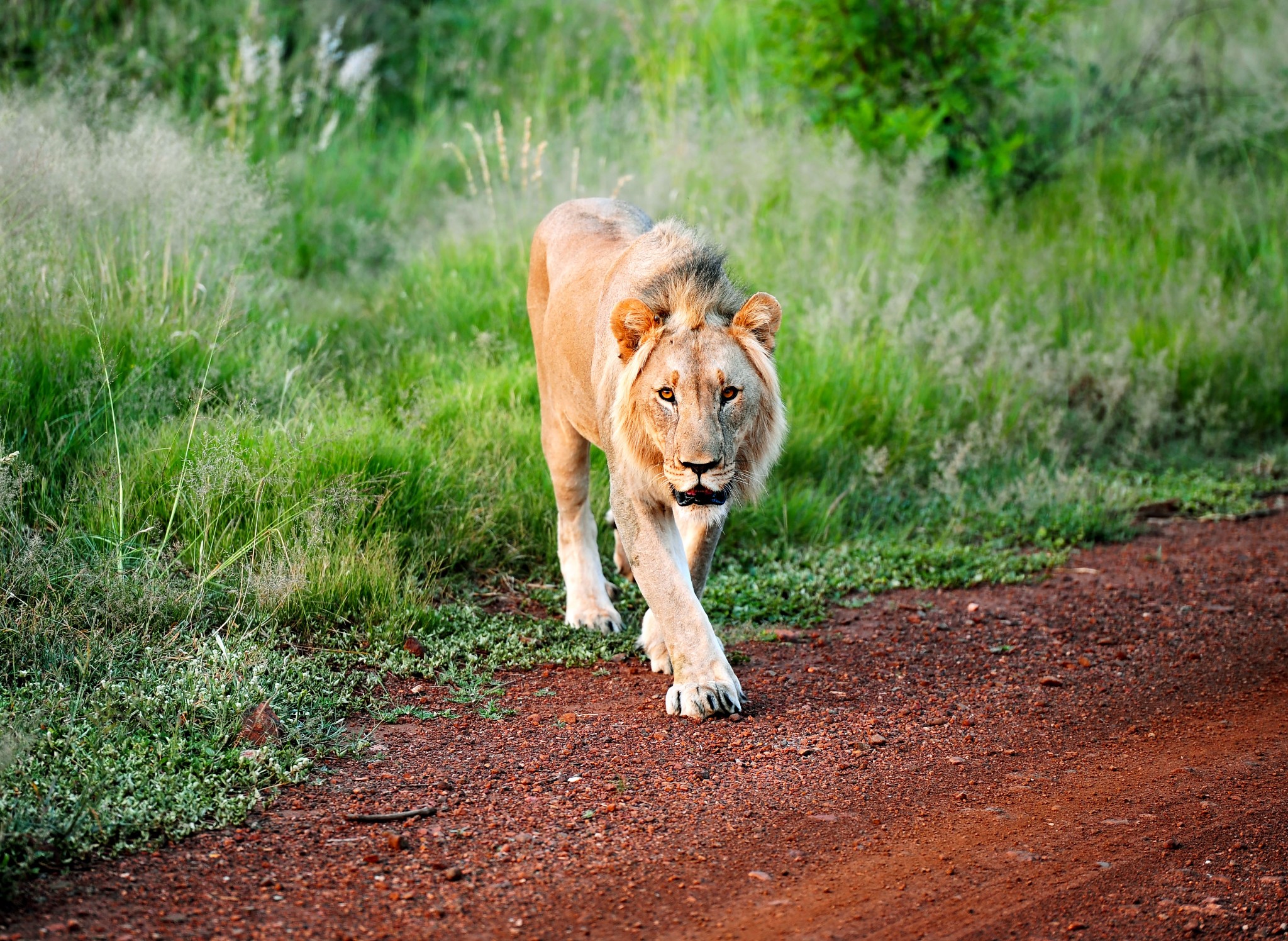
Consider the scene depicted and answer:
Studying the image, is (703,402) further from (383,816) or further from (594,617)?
(383,816)

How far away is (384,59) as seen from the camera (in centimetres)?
1251

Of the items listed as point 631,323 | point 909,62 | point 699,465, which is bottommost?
point 699,465

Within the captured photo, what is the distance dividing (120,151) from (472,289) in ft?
7.19

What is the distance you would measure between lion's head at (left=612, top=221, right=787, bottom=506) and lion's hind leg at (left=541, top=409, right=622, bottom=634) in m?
1.07

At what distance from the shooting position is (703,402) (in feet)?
14.2

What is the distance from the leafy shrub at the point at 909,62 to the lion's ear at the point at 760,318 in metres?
5.66

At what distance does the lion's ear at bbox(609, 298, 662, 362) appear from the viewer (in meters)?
4.48

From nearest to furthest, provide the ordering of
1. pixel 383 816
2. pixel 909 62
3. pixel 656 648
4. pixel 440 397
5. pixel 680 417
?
1. pixel 383 816
2. pixel 680 417
3. pixel 656 648
4. pixel 440 397
5. pixel 909 62

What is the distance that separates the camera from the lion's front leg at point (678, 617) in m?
4.44

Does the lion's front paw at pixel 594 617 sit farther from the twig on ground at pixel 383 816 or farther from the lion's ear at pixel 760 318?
the twig on ground at pixel 383 816

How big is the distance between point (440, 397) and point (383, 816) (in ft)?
11.7

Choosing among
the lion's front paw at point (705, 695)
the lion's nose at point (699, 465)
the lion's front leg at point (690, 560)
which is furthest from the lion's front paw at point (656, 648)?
the lion's nose at point (699, 465)

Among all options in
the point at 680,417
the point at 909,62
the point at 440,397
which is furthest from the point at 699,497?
the point at 909,62

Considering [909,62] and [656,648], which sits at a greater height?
[909,62]
